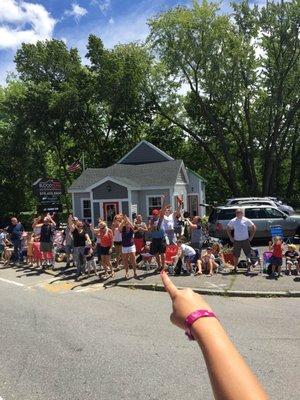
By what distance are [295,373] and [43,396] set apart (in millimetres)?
3113

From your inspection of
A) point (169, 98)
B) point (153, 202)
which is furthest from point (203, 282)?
point (169, 98)

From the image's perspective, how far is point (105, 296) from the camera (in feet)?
40.1

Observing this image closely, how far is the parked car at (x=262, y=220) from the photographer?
21359mm

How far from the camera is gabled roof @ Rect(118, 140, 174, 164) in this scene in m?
39.4

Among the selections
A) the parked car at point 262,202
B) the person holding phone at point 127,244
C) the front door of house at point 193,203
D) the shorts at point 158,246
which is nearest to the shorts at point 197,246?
the shorts at point 158,246

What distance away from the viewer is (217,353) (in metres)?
1.34

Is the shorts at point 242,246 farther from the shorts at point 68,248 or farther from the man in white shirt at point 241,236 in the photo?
the shorts at point 68,248

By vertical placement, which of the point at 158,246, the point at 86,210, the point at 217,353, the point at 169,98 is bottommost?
the point at 158,246

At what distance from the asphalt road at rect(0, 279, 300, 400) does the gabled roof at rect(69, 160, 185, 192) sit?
19.7 meters

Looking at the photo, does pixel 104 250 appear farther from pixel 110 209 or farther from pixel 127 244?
pixel 110 209

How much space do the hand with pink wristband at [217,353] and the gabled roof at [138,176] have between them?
2844 cm

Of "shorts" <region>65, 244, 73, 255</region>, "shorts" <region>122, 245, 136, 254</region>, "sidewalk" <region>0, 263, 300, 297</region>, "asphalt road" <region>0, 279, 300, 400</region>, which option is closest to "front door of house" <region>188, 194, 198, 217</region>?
"shorts" <region>65, 244, 73, 255</region>

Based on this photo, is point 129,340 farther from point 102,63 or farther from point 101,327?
point 102,63

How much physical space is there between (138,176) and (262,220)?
12783 mm
